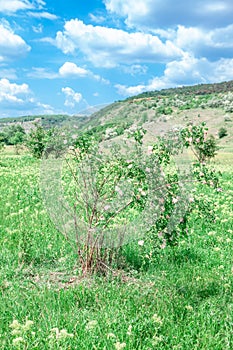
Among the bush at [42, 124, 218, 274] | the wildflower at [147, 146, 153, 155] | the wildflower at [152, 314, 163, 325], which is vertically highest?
the wildflower at [147, 146, 153, 155]

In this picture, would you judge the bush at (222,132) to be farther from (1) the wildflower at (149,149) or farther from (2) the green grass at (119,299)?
(1) the wildflower at (149,149)

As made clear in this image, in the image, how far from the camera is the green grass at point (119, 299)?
4.39 meters

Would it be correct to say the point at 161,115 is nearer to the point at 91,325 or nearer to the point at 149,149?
the point at 149,149

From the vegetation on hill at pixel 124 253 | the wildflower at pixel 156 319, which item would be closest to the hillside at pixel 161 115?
the vegetation on hill at pixel 124 253

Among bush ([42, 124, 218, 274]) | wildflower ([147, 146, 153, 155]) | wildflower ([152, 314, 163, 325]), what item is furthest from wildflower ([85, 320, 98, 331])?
wildflower ([147, 146, 153, 155])

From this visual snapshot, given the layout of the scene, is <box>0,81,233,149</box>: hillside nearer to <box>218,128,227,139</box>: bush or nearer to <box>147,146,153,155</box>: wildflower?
<box>147,146,153,155</box>: wildflower

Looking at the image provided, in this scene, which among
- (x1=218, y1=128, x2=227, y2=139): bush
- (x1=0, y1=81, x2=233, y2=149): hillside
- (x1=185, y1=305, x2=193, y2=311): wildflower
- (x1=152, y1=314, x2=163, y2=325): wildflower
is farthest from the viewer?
(x1=218, y1=128, x2=227, y2=139): bush

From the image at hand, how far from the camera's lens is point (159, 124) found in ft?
23.0

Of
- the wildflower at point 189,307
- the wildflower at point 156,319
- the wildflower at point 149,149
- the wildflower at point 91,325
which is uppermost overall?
the wildflower at point 149,149

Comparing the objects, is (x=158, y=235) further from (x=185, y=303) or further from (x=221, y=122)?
(x=221, y=122)

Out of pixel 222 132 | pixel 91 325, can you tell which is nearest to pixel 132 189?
pixel 91 325

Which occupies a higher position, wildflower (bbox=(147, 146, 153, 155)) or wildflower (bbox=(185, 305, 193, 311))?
wildflower (bbox=(147, 146, 153, 155))

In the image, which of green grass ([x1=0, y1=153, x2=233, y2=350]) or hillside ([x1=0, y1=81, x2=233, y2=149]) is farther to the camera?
hillside ([x1=0, y1=81, x2=233, y2=149])

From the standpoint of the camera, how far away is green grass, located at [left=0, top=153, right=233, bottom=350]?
4.39 metres
